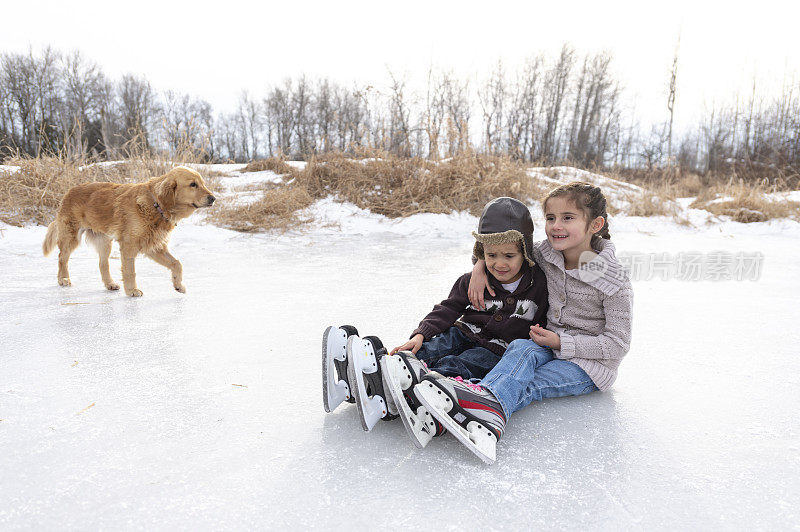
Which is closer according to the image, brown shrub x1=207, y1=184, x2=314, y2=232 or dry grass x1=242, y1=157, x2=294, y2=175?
brown shrub x1=207, y1=184, x2=314, y2=232

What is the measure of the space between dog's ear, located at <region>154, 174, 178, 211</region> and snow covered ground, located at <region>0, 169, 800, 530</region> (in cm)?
66

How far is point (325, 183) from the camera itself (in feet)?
28.1

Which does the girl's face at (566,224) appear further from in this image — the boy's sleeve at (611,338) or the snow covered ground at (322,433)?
the snow covered ground at (322,433)

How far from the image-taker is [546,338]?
62.6 inches

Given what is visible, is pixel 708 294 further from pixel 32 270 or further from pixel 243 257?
pixel 32 270

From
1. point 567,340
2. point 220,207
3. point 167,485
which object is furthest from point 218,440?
point 220,207

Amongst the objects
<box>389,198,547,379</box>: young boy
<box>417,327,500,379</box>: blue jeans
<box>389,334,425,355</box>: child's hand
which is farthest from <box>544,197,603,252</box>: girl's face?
<box>389,334,425,355</box>: child's hand

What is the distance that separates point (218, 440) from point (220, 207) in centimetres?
643

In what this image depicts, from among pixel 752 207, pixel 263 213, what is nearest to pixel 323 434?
pixel 263 213

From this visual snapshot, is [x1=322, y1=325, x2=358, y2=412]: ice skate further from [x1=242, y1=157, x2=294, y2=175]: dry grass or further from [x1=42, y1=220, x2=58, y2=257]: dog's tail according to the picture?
[x1=242, y1=157, x2=294, y2=175]: dry grass

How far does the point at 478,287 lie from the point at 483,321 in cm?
15

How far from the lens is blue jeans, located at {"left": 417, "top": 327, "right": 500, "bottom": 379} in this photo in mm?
1653

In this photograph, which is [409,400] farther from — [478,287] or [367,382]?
[478,287]

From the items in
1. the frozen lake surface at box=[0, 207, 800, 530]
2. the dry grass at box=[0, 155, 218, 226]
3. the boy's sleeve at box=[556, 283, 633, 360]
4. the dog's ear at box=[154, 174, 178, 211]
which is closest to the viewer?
the frozen lake surface at box=[0, 207, 800, 530]
